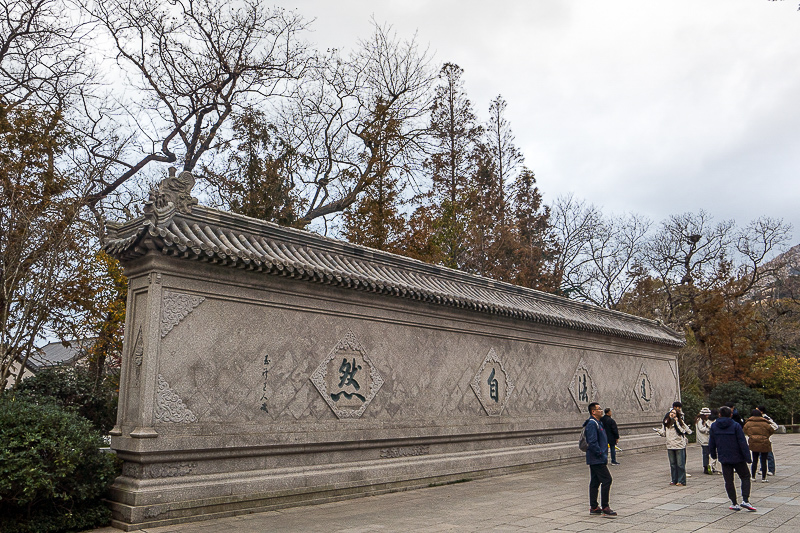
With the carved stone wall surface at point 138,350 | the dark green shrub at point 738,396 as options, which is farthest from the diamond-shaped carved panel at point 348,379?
the dark green shrub at point 738,396

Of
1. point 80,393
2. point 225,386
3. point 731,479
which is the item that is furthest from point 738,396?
point 80,393

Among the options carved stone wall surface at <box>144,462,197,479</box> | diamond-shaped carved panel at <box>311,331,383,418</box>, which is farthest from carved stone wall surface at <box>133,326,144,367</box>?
diamond-shaped carved panel at <box>311,331,383,418</box>

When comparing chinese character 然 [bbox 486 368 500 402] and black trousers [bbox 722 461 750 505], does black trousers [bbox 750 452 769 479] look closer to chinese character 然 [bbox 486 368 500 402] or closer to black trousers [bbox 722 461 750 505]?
black trousers [bbox 722 461 750 505]

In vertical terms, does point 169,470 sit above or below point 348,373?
below

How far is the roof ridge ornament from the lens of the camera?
7703 millimetres

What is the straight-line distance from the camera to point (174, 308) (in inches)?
306

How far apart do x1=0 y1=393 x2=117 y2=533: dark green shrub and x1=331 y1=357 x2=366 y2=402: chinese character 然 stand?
337 centimetres

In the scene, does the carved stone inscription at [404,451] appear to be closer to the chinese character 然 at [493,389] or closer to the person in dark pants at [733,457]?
the chinese character 然 at [493,389]

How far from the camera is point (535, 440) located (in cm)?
1348

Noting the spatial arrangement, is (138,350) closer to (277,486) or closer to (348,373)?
(277,486)

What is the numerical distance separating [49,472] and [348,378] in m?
4.29

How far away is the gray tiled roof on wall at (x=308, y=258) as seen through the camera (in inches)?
303

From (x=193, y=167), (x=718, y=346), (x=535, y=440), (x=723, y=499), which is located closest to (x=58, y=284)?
(x=193, y=167)

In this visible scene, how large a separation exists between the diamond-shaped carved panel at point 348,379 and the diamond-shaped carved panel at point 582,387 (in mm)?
6750
